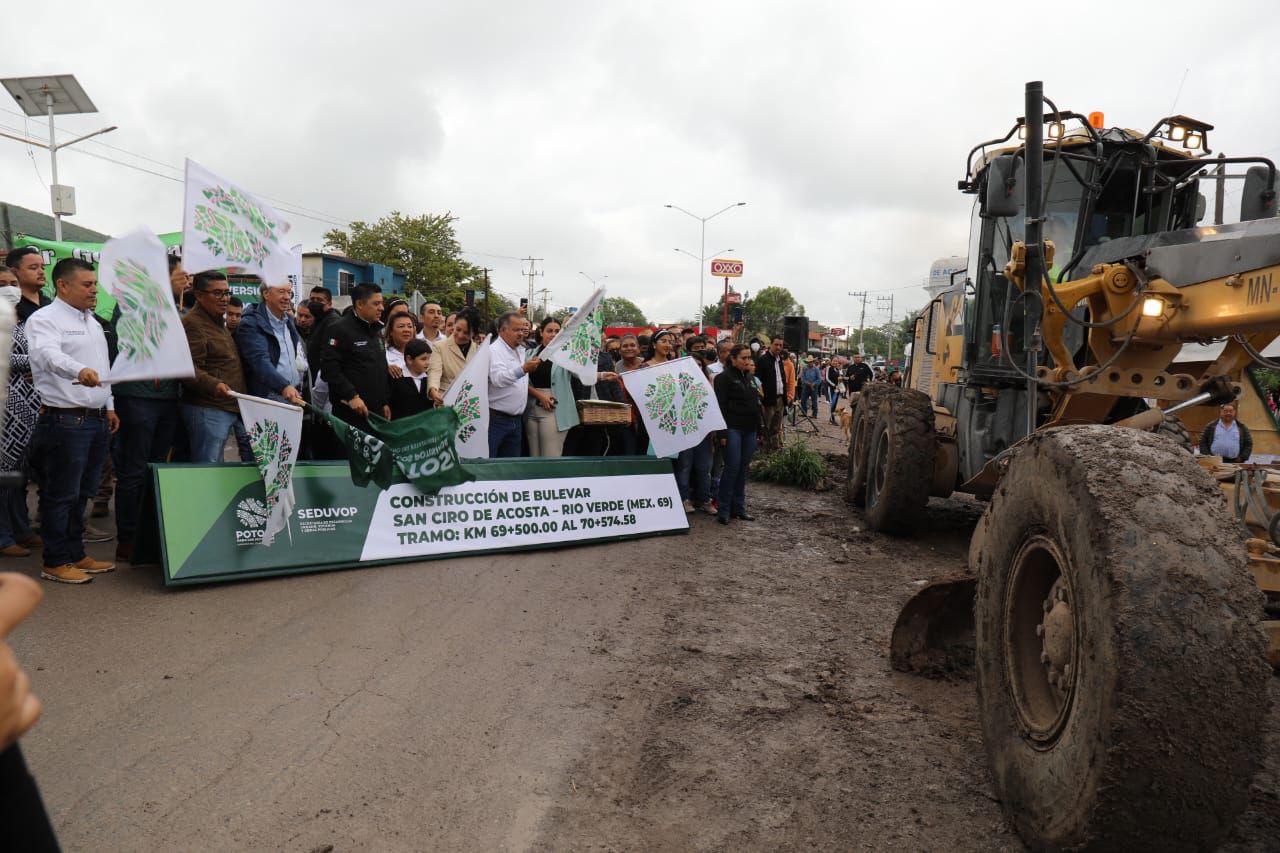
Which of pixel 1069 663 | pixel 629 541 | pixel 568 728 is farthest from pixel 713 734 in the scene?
pixel 629 541

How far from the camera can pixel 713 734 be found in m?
3.86

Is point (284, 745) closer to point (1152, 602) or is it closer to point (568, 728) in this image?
point (568, 728)

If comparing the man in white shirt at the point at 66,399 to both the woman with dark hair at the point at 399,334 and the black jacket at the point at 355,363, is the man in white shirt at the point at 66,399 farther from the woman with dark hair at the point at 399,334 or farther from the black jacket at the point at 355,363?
the woman with dark hair at the point at 399,334

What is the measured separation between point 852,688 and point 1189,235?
2.89 meters

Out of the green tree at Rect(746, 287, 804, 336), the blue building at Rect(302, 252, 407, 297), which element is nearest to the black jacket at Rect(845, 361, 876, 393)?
the blue building at Rect(302, 252, 407, 297)

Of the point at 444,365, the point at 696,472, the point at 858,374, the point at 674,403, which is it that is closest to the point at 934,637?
the point at 674,403

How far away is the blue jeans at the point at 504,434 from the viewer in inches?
310

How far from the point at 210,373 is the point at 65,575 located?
162 centimetres

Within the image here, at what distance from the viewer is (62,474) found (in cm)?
540

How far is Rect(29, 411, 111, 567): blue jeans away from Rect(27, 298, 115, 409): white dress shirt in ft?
0.42

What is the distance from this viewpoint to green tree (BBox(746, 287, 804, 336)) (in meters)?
92.2

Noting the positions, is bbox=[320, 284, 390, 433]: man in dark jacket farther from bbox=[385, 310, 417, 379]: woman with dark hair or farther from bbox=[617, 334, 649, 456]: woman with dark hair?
bbox=[617, 334, 649, 456]: woman with dark hair

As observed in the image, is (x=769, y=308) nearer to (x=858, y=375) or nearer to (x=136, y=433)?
(x=858, y=375)

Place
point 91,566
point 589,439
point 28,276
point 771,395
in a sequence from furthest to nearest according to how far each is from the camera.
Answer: point 771,395 → point 589,439 → point 28,276 → point 91,566
